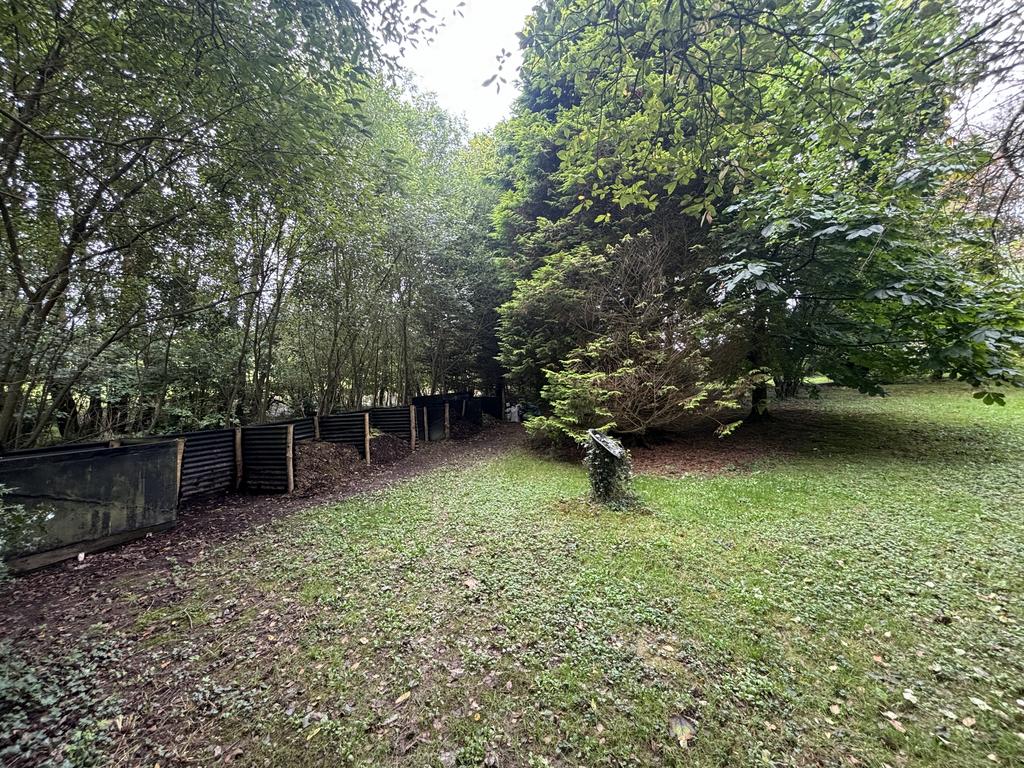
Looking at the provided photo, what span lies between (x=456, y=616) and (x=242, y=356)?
4.86 metres

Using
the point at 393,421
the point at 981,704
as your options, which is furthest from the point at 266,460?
the point at 981,704

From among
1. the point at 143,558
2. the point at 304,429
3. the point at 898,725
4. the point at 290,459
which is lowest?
the point at 898,725

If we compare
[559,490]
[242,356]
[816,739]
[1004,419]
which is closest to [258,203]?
[242,356]

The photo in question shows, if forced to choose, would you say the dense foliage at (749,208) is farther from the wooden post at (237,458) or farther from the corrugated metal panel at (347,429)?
the wooden post at (237,458)

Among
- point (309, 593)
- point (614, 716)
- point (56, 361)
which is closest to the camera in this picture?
point (614, 716)

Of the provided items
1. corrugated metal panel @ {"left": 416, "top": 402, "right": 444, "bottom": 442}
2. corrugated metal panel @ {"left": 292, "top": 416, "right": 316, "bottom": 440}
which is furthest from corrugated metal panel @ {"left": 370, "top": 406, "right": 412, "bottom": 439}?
corrugated metal panel @ {"left": 292, "top": 416, "right": 316, "bottom": 440}

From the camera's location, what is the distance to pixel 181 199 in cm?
341

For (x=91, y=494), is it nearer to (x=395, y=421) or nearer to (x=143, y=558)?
(x=143, y=558)

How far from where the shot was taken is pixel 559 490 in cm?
459

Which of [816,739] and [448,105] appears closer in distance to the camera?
[816,739]

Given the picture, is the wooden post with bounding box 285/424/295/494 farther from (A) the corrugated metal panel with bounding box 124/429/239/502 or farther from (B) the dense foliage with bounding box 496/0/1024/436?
(B) the dense foliage with bounding box 496/0/1024/436

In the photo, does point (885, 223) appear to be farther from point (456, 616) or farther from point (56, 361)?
point (56, 361)

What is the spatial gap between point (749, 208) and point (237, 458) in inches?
254

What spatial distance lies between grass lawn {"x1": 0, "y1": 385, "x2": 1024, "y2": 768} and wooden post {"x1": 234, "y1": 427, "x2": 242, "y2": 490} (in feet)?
5.19
